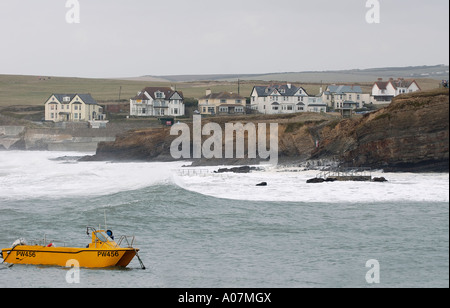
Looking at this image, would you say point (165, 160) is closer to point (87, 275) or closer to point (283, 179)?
point (283, 179)

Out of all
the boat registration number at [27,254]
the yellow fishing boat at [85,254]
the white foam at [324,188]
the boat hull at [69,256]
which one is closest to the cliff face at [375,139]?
the white foam at [324,188]

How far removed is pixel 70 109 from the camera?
14912cm

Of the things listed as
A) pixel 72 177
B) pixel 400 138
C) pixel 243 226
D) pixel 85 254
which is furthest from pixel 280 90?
pixel 85 254

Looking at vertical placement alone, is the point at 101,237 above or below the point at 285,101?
below

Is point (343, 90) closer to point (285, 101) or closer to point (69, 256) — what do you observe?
point (285, 101)

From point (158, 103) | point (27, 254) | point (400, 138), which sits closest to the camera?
point (27, 254)

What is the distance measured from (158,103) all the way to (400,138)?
8789 cm

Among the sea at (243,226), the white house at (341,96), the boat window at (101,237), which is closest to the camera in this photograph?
the sea at (243,226)

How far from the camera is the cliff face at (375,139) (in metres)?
57.0

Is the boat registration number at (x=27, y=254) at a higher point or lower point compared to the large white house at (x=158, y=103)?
lower

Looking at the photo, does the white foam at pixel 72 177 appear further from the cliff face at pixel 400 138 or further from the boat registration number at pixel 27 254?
the boat registration number at pixel 27 254

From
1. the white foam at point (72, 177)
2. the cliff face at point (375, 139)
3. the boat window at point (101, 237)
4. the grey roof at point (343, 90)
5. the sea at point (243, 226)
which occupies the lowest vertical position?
the white foam at point (72, 177)

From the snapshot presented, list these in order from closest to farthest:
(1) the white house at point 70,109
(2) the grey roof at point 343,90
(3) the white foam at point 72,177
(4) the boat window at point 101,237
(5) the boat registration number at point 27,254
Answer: (4) the boat window at point 101,237
(5) the boat registration number at point 27,254
(3) the white foam at point 72,177
(2) the grey roof at point 343,90
(1) the white house at point 70,109
